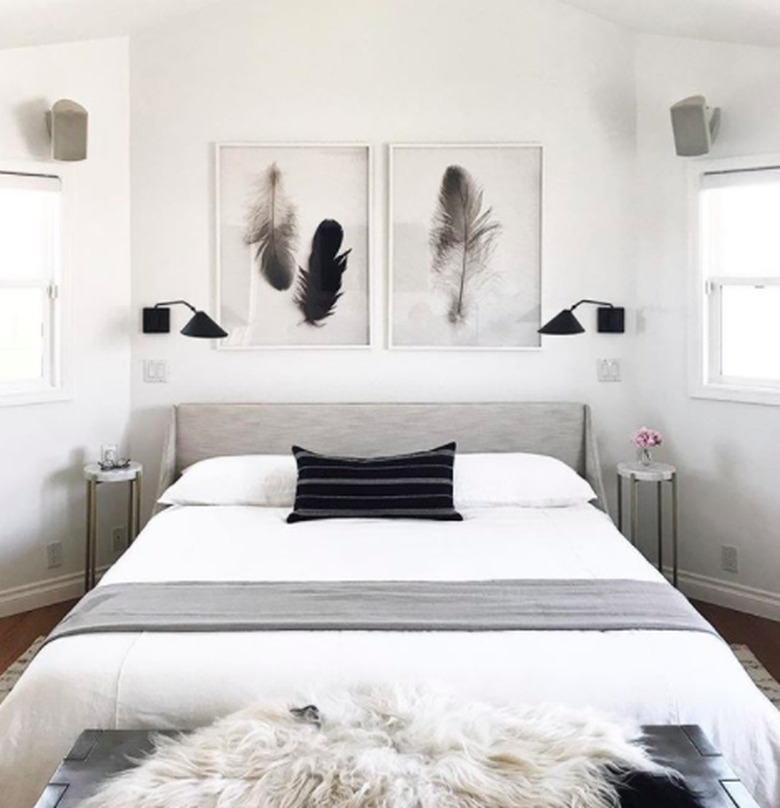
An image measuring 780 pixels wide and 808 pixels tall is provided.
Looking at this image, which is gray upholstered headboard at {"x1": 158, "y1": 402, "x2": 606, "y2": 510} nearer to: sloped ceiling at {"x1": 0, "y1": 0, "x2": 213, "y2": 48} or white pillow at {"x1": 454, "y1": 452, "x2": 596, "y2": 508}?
white pillow at {"x1": 454, "y1": 452, "x2": 596, "y2": 508}

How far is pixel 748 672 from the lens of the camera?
315 cm

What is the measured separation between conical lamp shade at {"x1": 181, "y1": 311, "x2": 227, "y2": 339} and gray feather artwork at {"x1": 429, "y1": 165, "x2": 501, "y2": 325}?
3.46 feet

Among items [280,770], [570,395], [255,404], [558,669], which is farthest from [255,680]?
[570,395]

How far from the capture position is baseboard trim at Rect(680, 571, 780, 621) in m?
3.75

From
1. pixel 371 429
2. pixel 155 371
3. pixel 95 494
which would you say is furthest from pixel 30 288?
pixel 371 429

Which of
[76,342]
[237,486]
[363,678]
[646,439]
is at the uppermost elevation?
[76,342]

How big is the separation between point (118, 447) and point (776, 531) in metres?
3.02

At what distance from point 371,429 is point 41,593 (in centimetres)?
167

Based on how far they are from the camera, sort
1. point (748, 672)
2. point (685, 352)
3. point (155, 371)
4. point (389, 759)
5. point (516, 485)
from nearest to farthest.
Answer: point (389, 759), point (748, 672), point (516, 485), point (685, 352), point (155, 371)

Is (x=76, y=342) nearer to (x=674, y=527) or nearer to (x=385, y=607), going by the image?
(x=385, y=607)

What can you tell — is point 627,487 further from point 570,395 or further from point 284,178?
point 284,178

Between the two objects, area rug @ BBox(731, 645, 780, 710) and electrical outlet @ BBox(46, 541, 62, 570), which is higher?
electrical outlet @ BBox(46, 541, 62, 570)

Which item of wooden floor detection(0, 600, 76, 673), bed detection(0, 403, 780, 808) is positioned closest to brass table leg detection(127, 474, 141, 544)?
wooden floor detection(0, 600, 76, 673)

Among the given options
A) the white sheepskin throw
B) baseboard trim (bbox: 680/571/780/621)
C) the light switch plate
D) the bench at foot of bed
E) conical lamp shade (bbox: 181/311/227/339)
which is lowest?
baseboard trim (bbox: 680/571/780/621)
